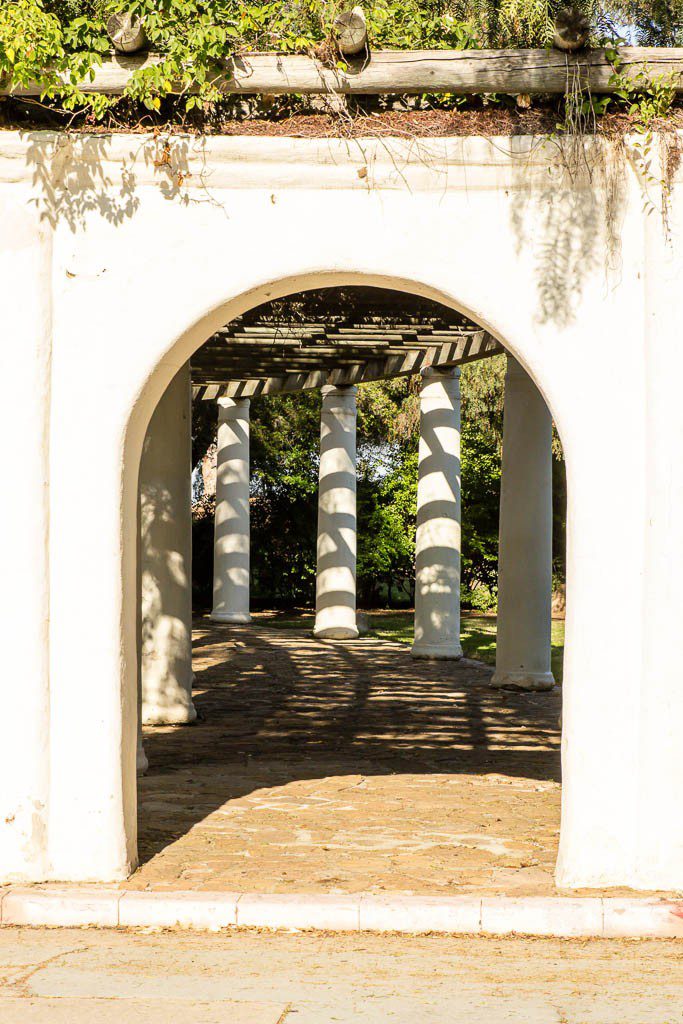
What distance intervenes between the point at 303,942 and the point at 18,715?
1.90m

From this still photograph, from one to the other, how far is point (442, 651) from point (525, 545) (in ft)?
12.6

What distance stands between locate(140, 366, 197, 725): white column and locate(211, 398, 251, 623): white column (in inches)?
425

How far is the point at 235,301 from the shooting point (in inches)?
237

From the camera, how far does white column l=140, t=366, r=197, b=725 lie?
11.0 m

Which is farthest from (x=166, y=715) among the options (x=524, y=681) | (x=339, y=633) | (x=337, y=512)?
(x=339, y=633)

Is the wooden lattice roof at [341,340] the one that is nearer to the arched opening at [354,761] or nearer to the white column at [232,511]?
the arched opening at [354,761]

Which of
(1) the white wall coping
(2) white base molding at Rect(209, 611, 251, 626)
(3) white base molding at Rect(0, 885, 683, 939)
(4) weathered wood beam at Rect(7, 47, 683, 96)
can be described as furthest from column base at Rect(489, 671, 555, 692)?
(2) white base molding at Rect(209, 611, 251, 626)

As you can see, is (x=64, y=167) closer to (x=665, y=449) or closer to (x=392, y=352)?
(x=665, y=449)

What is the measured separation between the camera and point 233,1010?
4.23m

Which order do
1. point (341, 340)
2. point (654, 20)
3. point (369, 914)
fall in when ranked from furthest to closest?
point (341, 340) < point (654, 20) < point (369, 914)

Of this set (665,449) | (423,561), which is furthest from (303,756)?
(423,561)

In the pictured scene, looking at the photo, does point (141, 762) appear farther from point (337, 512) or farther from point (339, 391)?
point (339, 391)

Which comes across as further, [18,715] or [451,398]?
[451,398]

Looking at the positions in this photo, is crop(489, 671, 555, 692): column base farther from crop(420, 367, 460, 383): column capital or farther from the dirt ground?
crop(420, 367, 460, 383): column capital
